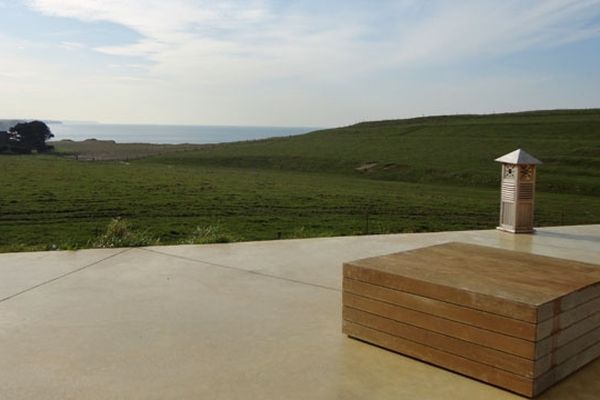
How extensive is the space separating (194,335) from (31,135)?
177ft

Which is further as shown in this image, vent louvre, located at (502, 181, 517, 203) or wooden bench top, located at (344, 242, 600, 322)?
vent louvre, located at (502, 181, 517, 203)

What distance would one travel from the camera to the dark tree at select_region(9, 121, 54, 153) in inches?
2021

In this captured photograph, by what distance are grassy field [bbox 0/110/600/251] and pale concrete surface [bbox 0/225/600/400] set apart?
1.75 m

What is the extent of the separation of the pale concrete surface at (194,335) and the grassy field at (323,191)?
1.75 meters

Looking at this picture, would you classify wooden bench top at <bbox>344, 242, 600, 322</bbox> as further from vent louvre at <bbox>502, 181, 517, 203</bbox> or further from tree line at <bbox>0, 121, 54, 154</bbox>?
tree line at <bbox>0, 121, 54, 154</bbox>

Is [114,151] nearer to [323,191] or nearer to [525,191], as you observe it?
[323,191]

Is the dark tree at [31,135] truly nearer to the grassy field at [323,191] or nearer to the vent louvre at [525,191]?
the grassy field at [323,191]

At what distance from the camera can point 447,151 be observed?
3512 cm

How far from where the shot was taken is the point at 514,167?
8.77 metres

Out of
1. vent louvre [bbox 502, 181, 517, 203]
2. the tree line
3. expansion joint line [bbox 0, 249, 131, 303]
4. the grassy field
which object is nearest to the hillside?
the grassy field

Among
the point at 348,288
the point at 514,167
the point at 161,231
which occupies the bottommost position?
the point at 161,231

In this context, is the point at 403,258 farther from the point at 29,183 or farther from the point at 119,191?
the point at 29,183

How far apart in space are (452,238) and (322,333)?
14.7 feet

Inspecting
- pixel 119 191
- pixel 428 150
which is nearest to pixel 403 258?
pixel 119 191
